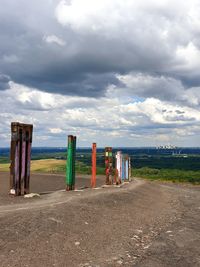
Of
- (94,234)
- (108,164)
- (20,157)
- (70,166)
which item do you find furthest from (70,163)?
(94,234)

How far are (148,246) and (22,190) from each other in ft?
30.3

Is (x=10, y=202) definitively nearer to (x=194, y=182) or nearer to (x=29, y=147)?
(x=29, y=147)

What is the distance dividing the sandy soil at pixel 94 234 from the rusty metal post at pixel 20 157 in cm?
105

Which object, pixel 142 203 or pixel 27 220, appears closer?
pixel 27 220

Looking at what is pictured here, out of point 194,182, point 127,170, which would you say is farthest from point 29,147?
point 194,182

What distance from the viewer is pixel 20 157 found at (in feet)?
67.9

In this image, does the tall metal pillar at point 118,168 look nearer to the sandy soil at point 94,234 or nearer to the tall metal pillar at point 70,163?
the tall metal pillar at point 70,163

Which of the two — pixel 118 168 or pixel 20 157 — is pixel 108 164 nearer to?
pixel 118 168

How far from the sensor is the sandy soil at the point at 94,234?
11.2 metres

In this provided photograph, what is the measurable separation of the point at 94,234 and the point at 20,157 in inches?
321

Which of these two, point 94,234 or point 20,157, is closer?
point 94,234

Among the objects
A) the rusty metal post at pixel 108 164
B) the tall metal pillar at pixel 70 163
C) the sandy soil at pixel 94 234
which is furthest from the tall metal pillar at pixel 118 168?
the sandy soil at pixel 94 234

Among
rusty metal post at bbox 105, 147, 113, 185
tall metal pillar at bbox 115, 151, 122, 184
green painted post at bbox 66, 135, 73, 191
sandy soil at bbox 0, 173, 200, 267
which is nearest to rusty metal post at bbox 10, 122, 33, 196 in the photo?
sandy soil at bbox 0, 173, 200, 267

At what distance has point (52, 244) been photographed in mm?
11969
